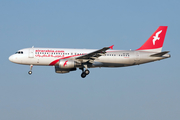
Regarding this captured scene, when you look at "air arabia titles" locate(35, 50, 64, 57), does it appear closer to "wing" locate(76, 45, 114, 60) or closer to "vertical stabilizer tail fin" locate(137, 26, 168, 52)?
"wing" locate(76, 45, 114, 60)

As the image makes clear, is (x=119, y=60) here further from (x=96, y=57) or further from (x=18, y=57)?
(x=18, y=57)

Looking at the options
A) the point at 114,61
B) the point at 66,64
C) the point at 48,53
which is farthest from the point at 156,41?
the point at 48,53

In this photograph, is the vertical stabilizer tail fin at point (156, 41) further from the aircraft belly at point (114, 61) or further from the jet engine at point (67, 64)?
the jet engine at point (67, 64)

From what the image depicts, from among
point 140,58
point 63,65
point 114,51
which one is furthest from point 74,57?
point 140,58

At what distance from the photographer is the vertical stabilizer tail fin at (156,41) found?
57.9 meters

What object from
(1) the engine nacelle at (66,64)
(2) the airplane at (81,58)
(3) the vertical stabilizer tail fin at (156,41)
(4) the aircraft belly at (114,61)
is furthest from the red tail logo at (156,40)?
(1) the engine nacelle at (66,64)

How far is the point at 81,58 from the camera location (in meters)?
52.9

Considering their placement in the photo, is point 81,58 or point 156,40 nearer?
point 81,58

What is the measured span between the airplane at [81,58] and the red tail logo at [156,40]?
1291mm

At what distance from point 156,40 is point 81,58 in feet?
45.2

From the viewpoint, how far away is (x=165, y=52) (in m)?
53.8

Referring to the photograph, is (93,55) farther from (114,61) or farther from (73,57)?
(114,61)

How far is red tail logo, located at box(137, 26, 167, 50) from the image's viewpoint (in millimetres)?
58000

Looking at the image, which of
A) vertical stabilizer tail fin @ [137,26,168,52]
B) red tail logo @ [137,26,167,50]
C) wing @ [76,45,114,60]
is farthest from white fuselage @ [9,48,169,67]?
red tail logo @ [137,26,167,50]
